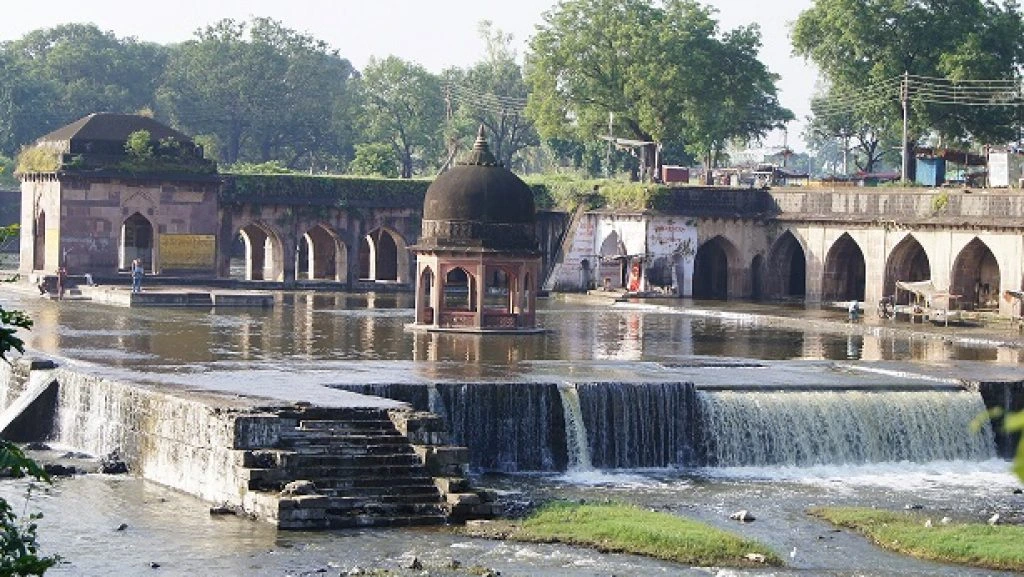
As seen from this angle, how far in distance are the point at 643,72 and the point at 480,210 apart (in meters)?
26.7

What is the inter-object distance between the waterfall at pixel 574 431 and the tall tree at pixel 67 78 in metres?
61.9

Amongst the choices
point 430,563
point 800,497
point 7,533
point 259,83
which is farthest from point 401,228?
point 7,533

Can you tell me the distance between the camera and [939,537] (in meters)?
25.2

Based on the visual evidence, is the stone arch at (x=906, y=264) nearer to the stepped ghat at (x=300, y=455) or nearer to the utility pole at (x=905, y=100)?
the utility pole at (x=905, y=100)

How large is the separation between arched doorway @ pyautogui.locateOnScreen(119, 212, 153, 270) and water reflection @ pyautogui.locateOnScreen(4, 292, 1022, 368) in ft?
27.3

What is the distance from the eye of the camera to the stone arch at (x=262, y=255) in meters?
62.9

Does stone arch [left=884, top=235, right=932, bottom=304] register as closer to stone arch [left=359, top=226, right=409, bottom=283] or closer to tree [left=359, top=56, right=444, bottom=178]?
stone arch [left=359, top=226, right=409, bottom=283]

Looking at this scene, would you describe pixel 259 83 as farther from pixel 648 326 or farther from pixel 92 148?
pixel 648 326

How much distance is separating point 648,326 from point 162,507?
77.7 feet

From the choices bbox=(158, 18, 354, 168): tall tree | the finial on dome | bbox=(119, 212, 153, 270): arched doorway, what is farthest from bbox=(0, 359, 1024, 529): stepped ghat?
bbox=(158, 18, 354, 168): tall tree

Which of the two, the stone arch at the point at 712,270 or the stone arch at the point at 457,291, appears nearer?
the stone arch at the point at 457,291

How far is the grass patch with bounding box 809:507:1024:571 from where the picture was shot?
24688mm

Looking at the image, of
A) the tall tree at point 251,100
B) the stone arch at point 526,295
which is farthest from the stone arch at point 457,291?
the tall tree at point 251,100

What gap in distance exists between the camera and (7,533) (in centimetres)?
1436
